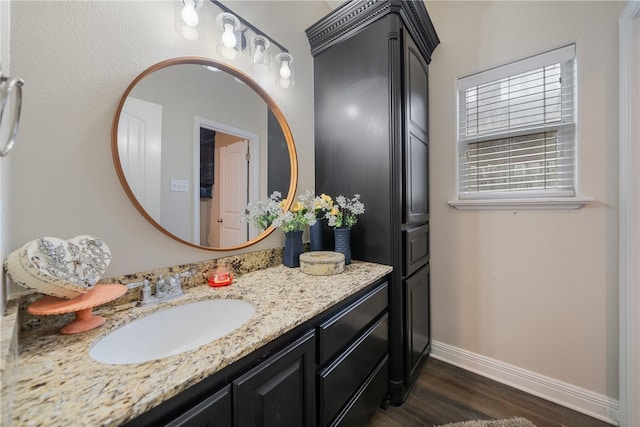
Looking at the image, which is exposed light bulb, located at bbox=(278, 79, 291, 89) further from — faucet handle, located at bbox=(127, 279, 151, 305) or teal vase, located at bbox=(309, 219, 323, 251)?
faucet handle, located at bbox=(127, 279, 151, 305)

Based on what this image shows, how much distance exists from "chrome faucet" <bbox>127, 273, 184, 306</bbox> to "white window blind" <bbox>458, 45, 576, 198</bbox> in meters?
1.88

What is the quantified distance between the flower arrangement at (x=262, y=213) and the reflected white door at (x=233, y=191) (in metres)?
0.04

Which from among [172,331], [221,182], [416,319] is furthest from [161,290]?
[416,319]

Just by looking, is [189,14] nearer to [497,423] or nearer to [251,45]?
[251,45]

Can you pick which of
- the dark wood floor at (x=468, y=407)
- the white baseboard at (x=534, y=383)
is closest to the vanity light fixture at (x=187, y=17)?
the dark wood floor at (x=468, y=407)

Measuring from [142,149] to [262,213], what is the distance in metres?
0.64

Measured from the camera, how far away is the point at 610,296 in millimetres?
1369

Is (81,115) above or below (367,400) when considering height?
above

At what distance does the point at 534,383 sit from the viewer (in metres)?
1.57

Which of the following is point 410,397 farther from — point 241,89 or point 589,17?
point 589,17

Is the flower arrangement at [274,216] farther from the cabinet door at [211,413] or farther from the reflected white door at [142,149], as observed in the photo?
the cabinet door at [211,413]

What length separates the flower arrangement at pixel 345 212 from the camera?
1444mm

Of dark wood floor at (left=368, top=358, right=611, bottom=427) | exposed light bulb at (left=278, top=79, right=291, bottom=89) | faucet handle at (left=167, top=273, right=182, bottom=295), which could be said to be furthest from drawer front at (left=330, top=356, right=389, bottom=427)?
exposed light bulb at (left=278, top=79, right=291, bottom=89)

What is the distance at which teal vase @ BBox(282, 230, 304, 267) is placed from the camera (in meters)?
1.45
